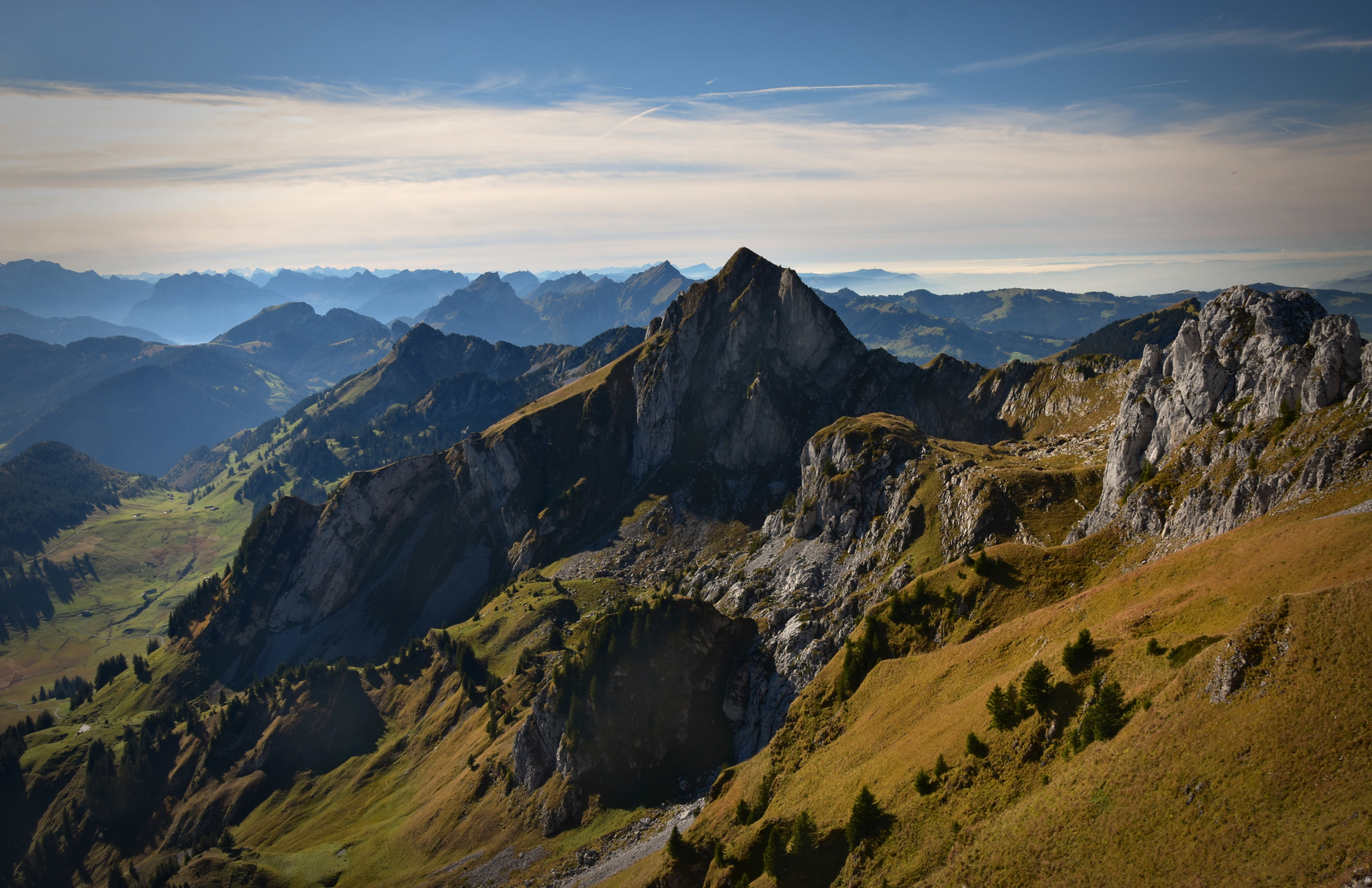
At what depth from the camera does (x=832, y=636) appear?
113125mm

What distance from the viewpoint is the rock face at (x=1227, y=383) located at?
62469 mm

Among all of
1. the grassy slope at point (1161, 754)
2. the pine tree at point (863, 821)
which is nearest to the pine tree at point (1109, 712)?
the grassy slope at point (1161, 754)

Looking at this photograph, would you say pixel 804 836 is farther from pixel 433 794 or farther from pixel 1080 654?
pixel 433 794

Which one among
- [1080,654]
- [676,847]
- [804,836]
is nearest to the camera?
[1080,654]

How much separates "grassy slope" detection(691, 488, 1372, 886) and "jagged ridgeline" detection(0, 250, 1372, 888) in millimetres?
191

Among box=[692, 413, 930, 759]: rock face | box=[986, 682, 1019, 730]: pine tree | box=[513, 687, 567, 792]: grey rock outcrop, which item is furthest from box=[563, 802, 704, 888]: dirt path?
box=[986, 682, 1019, 730]: pine tree

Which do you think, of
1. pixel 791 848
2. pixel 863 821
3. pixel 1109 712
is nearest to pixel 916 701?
pixel 863 821

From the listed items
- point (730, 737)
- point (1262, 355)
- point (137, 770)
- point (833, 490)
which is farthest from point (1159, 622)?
point (137, 770)

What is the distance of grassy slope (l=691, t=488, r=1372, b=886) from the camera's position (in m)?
32.6

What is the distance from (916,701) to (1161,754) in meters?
31.9

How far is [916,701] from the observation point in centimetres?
6944

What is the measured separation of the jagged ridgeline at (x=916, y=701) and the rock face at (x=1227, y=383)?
367mm

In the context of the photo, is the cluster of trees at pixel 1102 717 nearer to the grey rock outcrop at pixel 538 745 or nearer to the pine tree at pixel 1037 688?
the pine tree at pixel 1037 688

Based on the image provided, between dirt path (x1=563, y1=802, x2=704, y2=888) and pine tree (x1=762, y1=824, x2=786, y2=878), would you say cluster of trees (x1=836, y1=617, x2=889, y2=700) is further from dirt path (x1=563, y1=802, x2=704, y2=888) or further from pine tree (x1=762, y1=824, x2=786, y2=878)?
dirt path (x1=563, y1=802, x2=704, y2=888)
